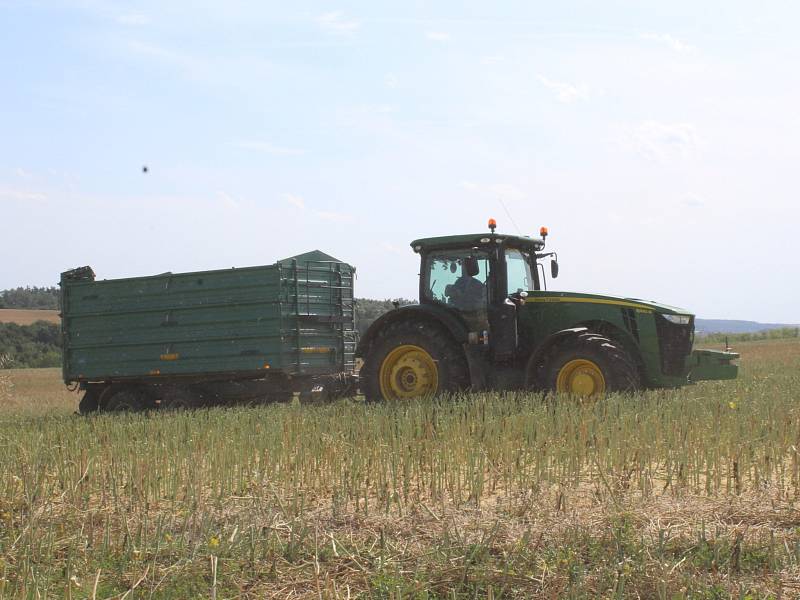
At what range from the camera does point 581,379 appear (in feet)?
32.8

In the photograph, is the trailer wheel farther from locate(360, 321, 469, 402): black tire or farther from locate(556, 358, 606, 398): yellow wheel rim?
locate(556, 358, 606, 398): yellow wheel rim

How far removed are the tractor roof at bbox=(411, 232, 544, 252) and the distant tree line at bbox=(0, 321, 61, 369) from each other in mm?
32978

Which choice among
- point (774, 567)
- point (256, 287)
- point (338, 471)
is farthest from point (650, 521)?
point (256, 287)

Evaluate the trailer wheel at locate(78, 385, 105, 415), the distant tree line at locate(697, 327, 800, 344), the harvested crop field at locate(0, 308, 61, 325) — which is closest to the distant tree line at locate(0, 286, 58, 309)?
the harvested crop field at locate(0, 308, 61, 325)

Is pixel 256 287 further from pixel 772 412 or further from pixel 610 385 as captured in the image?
pixel 772 412

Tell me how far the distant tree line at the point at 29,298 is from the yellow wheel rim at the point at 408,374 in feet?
175

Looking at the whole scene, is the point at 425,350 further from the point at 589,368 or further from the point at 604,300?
the point at 604,300

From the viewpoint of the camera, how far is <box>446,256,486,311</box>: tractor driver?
35.1 ft

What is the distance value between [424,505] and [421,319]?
5.22m

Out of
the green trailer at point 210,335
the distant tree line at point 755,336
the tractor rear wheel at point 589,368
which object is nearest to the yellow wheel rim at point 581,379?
the tractor rear wheel at point 589,368

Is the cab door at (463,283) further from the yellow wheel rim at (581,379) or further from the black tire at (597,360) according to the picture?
the yellow wheel rim at (581,379)

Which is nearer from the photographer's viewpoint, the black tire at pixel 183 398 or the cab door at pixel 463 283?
the cab door at pixel 463 283

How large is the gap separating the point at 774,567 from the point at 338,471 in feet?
10.9

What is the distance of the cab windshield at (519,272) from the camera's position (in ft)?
35.5
